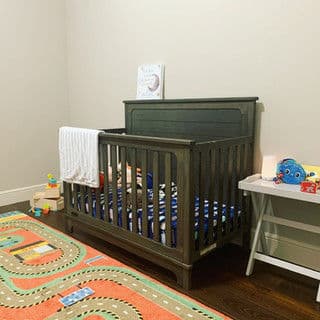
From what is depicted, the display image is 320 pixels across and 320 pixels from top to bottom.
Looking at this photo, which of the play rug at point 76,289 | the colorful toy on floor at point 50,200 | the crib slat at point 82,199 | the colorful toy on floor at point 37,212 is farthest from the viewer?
the colorful toy on floor at point 50,200

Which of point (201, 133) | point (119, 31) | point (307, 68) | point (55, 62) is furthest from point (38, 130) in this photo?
point (307, 68)

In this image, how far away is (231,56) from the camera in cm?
219

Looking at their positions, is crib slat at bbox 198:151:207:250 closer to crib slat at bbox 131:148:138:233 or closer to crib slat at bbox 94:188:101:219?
crib slat at bbox 131:148:138:233

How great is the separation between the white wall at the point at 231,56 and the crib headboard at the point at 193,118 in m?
0.13

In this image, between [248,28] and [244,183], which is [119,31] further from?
[244,183]

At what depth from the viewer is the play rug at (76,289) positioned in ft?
4.97

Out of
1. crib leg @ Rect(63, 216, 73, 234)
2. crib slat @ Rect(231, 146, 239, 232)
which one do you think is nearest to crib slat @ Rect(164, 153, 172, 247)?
crib slat @ Rect(231, 146, 239, 232)

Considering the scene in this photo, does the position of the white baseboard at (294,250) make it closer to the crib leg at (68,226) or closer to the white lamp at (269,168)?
the white lamp at (269,168)

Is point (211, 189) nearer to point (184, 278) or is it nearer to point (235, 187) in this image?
point (235, 187)

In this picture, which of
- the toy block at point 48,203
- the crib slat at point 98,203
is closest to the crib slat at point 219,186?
the crib slat at point 98,203

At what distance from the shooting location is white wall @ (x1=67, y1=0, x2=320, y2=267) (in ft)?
6.19

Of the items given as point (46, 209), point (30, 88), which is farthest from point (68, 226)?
point (30, 88)

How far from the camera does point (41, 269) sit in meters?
1.92

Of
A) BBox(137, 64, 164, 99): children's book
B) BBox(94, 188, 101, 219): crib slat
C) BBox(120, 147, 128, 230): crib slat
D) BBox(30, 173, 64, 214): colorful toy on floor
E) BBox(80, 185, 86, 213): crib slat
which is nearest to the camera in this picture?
BBox(120, 147, 128, 230): crib slat
